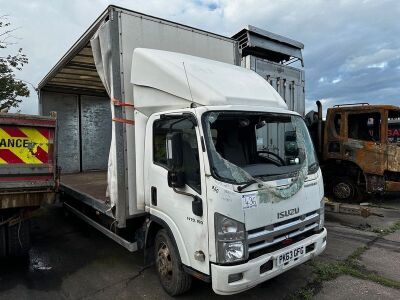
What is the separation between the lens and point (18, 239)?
4.66 m

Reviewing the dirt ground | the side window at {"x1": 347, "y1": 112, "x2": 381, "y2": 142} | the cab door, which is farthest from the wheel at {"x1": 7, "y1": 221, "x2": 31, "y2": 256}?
the side window at {"x1": 347, "y1": 112, "x2": 381, "y2": 142}

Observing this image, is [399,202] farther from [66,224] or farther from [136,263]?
[66,224]

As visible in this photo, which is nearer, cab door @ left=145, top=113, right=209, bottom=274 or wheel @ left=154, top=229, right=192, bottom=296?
cab door @ left=145, top=113, right=209, bottom=274

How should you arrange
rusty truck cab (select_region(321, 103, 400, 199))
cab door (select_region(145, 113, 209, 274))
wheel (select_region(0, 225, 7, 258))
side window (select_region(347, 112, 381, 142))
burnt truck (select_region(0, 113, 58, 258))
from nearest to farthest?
cab door (select_region(145, 113, 209, 274))
burnt truck (select_region(0, 113, 58, 258))
wheel (select_region(0, 225, 7, 258))
rusty truck cab (select_region(321, 103, 400, 199))
side window (select_region(347, 112, 381, 142))

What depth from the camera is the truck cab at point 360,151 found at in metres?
7.86

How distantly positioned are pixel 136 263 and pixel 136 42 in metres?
3.03

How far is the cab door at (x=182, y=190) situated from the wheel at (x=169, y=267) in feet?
0.56

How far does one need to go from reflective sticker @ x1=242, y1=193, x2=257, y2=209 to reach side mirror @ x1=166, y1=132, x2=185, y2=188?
2.12 feet

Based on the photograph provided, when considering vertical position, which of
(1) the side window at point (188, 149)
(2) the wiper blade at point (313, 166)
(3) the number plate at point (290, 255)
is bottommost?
(3) the number plate at point (290, 255)

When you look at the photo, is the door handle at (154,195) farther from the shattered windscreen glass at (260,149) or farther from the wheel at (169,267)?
the shattered windscreen glass at (260,149)

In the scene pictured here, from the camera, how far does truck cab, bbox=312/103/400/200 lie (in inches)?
309

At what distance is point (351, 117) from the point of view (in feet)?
27.6

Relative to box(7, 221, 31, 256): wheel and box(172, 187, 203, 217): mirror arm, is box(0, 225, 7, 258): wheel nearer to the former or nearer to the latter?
box(7, 221, 31, 256): wheel

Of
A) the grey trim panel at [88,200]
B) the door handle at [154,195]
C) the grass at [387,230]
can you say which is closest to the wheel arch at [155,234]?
the door handle at [154,195]
